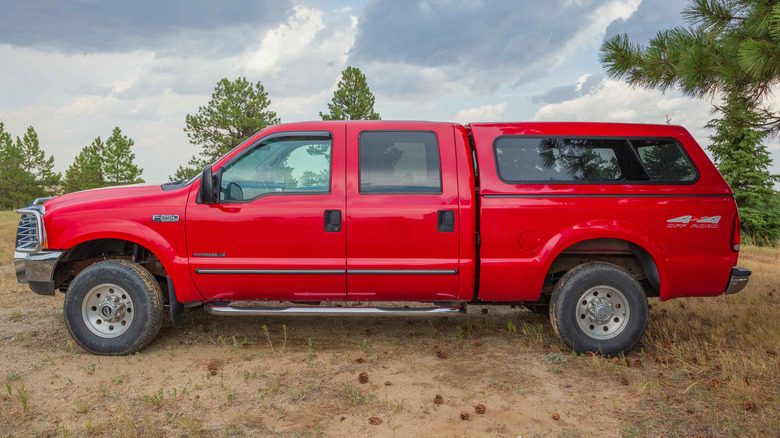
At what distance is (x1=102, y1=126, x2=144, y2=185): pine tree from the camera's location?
167 ft

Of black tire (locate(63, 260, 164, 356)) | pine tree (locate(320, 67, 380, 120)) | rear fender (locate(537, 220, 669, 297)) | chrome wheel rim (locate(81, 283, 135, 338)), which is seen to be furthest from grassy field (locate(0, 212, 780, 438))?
pine tree (locate(320, 67, 380, 120))

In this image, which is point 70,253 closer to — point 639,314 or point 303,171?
point 303,171

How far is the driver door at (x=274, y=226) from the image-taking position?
4.82 metres

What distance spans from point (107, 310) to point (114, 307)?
0.22 feet

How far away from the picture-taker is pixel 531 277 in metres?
4.91

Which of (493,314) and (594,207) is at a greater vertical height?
(594,207)

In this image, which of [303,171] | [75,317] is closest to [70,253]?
[75,317]

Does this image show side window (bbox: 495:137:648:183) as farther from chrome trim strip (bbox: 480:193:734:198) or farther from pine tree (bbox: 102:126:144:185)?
pine tree (bbox: 102:126:144:185)

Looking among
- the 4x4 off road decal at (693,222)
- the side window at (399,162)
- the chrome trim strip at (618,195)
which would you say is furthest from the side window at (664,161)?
the side window at (399,162)

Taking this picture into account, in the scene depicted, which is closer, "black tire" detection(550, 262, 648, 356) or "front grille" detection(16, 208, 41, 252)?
"black tire" detection(550, 262, 648, 356)

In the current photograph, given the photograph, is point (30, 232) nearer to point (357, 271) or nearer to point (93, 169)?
point (357, 271)

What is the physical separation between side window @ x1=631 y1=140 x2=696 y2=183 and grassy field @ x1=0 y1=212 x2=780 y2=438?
1580 mm

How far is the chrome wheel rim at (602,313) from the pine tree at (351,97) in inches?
1227

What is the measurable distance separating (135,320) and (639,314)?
456 centimetres
